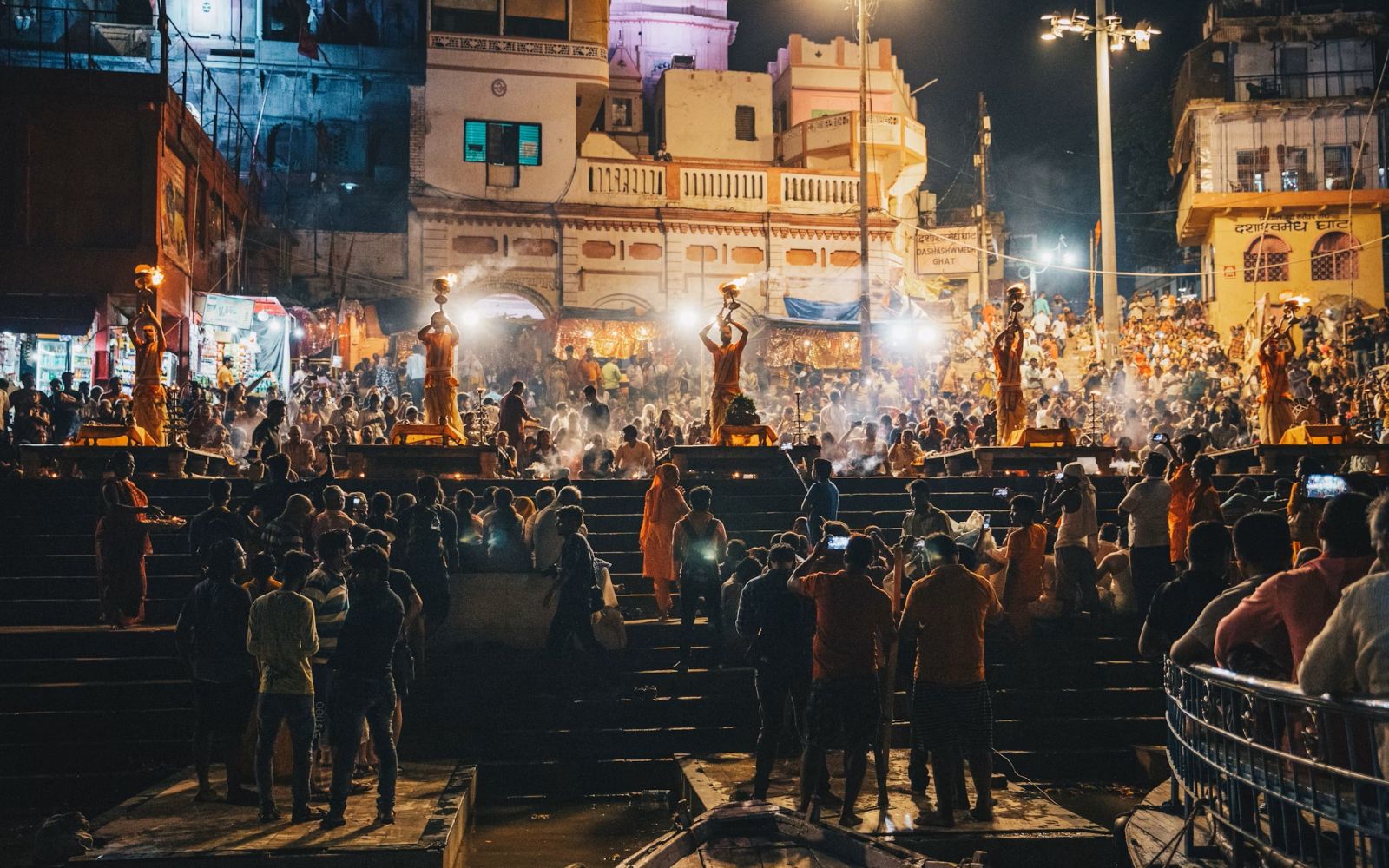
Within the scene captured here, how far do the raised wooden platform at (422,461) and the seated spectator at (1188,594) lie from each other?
1178cm

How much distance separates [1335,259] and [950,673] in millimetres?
38969

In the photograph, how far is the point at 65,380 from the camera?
779 inches

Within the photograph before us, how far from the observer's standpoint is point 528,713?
10641mm

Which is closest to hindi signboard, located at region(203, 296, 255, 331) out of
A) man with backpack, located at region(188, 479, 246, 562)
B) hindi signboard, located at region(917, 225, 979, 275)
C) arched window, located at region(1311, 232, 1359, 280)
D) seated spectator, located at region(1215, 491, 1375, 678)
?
man with backpack, located at region(188, 479, 246, 562)

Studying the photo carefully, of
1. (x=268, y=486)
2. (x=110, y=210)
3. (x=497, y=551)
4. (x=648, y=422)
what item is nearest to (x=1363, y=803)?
(x=497, y=551)

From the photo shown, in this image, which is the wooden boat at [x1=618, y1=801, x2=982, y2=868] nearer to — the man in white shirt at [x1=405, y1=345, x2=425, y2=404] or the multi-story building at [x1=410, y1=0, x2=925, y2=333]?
the man in white shirt at [x1=405, y1=345, x2=425, y2=404]

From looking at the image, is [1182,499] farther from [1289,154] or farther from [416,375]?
[1289,154]

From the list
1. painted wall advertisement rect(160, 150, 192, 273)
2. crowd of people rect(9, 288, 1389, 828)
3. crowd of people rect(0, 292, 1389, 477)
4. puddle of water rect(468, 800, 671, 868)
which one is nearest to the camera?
crowd of people rect(9, 288, 1389, 828)

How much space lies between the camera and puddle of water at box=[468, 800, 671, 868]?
834cm

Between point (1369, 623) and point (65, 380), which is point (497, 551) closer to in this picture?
point (1369, 623)

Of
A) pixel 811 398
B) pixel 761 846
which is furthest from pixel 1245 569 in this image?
pixel 811 398

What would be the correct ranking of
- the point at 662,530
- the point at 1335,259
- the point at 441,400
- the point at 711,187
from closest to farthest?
the point at 662,530
the point at 441,400
the point at 711,187
the point at 1335,259

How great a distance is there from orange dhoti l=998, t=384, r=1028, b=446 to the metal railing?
13554 mm

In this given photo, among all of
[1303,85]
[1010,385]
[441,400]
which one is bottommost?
[441,400]
